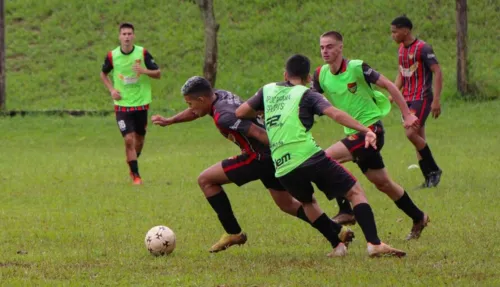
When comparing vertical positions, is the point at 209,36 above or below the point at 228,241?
below

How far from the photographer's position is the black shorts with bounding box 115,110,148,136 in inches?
593

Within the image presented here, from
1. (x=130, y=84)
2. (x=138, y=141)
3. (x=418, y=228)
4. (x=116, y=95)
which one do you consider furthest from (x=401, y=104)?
(x=138, y=141)

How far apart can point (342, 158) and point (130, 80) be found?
587 cm

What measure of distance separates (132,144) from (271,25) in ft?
58.5

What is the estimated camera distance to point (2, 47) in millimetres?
25734

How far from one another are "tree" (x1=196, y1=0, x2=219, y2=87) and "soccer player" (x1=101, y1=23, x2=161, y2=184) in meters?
10.9

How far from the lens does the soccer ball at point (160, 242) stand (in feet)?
28.2

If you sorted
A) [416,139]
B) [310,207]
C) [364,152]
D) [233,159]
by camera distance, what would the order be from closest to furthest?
[310,207], [233,159], [364,152], [416,139]

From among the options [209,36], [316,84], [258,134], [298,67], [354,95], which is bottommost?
[209,36]

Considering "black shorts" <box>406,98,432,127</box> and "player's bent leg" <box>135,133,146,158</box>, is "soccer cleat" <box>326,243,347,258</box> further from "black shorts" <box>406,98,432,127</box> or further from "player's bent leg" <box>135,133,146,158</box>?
"player's bent leg" <box>135,133,146,158</box>

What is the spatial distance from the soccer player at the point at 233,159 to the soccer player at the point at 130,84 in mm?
6053

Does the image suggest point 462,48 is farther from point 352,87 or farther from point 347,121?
point 347,121

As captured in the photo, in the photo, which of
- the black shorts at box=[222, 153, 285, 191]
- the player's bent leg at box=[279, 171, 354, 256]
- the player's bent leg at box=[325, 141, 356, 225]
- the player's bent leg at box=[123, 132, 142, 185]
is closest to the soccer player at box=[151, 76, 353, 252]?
the black shorts at box=[222, 153, 285, 191]

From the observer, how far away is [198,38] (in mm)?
32438
